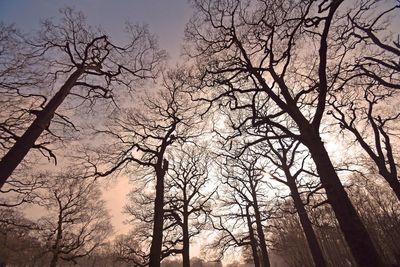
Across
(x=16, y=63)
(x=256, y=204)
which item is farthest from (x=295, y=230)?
(x=16, y=63)

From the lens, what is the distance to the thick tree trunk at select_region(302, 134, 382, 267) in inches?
202

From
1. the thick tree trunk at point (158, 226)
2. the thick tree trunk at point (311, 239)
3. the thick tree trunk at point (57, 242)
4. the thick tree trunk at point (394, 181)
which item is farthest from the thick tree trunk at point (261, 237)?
the thick tree trunk at point (57, 242)

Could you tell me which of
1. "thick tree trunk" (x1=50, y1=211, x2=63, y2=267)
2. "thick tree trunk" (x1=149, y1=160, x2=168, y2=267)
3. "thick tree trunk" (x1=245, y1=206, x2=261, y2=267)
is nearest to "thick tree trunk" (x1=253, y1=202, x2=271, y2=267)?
"thick tree trunk" (x1=245, y1=206, x2=261, y2=267)

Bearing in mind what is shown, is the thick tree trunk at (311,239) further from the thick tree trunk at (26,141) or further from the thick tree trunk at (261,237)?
the thick tree trunk at (26,141)

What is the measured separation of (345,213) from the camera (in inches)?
222

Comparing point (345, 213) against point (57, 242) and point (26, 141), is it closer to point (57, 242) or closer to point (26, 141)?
point (26, 141)

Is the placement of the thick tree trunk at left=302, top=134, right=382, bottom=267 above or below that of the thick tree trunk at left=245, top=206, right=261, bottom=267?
below

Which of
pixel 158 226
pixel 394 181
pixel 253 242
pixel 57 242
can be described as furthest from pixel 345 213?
pixel 57 242

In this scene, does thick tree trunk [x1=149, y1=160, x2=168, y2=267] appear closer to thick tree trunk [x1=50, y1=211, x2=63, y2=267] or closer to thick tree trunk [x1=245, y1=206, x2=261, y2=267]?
thick tree trunk [x1=245, y1=206, x2=261, y2=267]

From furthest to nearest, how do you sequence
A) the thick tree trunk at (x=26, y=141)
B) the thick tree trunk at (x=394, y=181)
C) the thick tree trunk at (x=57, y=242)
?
the thick tree trunk at (x=57, y=242), the thick tree trunk at (x=394, y=181), the thick tree trunk at (x=26, y=141)

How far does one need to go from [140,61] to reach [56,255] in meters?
17.4

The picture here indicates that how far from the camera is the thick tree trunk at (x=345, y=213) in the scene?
5.13m

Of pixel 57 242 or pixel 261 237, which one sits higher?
pixel 57 242

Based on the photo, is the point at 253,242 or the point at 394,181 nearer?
the point at 394,181
